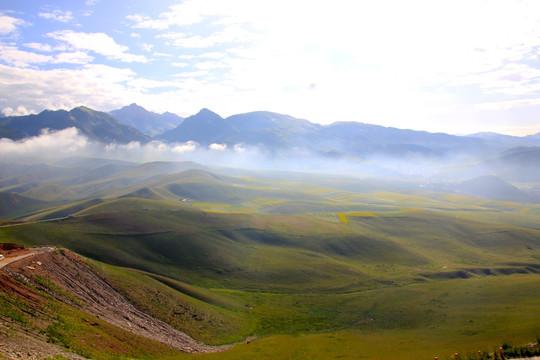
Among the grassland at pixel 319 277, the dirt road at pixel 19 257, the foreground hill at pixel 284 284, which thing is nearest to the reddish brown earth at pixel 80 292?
the dirt road at pixel 19 257

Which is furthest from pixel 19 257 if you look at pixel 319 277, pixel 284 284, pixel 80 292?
pixel 319 277

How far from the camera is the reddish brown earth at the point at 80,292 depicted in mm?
37781

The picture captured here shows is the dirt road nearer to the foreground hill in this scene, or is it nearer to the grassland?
the foreground hill

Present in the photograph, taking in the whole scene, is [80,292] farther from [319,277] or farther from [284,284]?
[319,277]

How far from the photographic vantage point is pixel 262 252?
10912cm

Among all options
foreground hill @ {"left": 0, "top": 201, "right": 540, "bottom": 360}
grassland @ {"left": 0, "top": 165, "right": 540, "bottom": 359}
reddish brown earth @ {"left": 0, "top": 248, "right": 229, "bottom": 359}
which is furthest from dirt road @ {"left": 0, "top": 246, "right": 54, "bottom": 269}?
grassland @ {"left": 0, "top": 165, "right": 540, "bottom": 359}

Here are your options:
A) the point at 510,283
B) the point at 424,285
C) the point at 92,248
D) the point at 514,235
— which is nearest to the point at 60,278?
the point at 92,248

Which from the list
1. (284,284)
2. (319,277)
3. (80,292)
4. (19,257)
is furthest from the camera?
(319,277)

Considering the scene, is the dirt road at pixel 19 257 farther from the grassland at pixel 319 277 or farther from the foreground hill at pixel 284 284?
the grassland at pixel 319 277

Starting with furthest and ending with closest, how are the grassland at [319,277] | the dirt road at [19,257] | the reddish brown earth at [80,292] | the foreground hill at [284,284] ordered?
the grassland at [319,277], the dirt road at [19,257], the foreground hill at [284,284], the reddish brown earth at [80,292]

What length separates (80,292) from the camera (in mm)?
47031

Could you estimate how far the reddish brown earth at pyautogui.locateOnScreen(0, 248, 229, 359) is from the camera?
3778 cm

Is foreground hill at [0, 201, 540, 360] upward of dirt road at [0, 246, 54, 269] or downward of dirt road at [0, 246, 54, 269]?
downward

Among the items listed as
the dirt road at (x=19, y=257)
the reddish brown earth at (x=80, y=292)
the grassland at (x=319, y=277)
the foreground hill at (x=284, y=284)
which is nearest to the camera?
the reddish brown earth at (x=80, y=292)
